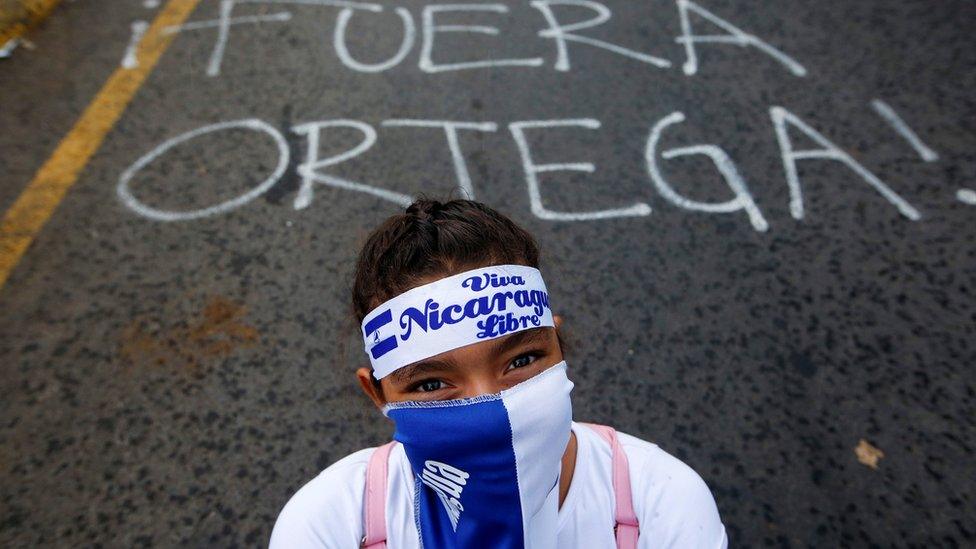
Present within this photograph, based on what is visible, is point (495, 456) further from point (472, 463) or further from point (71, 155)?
point (71, 155)

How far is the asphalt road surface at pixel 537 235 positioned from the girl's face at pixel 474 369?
0.89m

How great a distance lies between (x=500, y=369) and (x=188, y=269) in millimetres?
1759

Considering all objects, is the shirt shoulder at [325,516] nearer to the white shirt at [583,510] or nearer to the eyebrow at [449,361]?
the white shirt at [583,510]

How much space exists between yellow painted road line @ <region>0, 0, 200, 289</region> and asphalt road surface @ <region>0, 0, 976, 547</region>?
3 cm

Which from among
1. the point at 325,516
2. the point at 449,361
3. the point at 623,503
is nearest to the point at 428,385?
the point at 449,361

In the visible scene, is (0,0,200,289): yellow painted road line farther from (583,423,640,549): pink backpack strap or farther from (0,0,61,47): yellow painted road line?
(583,423,640,549): pink backpack strap

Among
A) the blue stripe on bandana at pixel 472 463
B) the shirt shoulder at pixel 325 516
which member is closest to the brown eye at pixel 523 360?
the blue stripe on bandana at pixel 472 463

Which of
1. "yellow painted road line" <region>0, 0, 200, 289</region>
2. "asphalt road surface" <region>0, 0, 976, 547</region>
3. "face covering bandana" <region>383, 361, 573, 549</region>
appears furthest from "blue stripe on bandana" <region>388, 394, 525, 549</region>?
"yellow painted road line" <region>0, 0, 200, 289</region>

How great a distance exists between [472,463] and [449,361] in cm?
18

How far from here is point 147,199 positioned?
2812 millimetres

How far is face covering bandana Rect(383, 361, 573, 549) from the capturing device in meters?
1.14

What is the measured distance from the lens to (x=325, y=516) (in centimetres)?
124

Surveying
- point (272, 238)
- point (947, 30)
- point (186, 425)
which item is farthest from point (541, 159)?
point (947, 30)

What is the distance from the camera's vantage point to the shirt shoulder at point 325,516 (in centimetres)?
121
